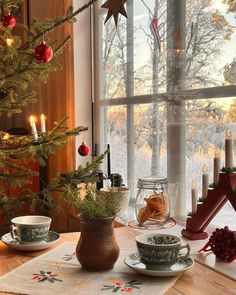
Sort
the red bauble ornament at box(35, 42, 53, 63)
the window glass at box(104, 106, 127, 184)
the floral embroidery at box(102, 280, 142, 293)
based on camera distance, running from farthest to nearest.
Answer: the window glass at box(104, 106, 127, 184), the red bauble ornament at box(35, 42, 53, 63), the floral embroidery at box(102, 280, 142, 293)

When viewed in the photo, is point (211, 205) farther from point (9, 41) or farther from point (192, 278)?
point (9, 41)

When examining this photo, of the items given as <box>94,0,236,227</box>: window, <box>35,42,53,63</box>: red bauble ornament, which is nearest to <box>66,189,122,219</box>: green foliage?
<box>35,42,53,63</box>: red bauble ornament

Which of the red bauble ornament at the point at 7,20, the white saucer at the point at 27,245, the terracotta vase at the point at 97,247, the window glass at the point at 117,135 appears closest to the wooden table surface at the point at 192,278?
the white saucer at the point at 27,245

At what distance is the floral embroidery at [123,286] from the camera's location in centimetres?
100

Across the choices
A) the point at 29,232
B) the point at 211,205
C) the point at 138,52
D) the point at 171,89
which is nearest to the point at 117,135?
the point at 138,52

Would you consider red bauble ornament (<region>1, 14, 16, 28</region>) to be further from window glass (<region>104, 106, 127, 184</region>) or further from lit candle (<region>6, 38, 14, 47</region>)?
window glass (<region>104, 106, 127, 184</region>)

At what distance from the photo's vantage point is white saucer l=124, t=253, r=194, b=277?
1065 millimetres

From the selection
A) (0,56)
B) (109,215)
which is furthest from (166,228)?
(0,56)

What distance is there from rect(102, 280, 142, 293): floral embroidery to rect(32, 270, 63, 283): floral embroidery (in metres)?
0.13

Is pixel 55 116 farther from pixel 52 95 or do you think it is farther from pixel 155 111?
pixel 155 111

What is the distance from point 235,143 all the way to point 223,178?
440 millimetres

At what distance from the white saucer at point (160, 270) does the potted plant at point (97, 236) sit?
0.04 m

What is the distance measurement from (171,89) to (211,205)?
835mm

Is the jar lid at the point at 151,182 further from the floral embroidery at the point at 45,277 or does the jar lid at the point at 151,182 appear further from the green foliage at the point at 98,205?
the floral embroidery at the point at 45,277
